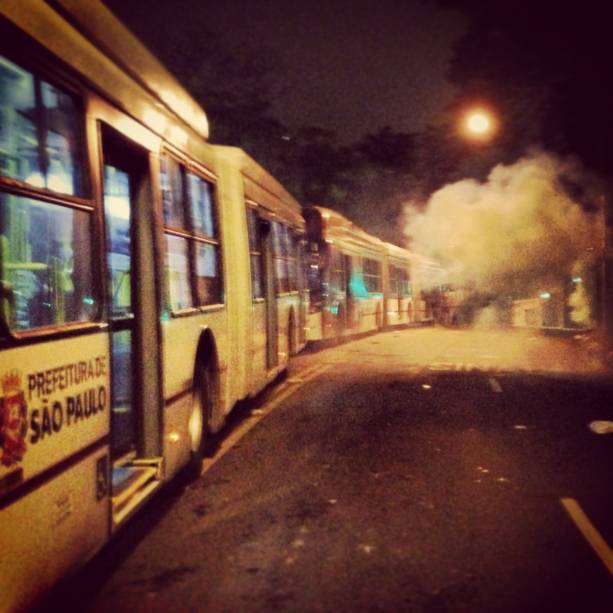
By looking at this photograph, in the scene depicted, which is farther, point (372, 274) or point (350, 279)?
point (372, 274)

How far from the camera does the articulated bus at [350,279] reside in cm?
2406

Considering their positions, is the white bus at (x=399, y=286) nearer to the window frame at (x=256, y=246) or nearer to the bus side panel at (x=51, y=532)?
the window frame at (x=256, y=246)

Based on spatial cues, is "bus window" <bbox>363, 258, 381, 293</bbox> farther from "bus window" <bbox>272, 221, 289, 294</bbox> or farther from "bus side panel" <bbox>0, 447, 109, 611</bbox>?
"bus side panel" <bbox>0, 447, 109, 611</bbox>

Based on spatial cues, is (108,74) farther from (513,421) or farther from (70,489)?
(513,421)

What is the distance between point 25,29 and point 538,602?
411cm

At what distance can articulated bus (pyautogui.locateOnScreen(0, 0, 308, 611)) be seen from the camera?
4227mm

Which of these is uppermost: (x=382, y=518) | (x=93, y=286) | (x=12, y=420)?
(x=93, y=286)

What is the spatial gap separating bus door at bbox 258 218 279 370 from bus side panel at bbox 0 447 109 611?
811cm

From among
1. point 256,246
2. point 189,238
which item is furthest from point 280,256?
point 189,238

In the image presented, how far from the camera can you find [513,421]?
1201cm

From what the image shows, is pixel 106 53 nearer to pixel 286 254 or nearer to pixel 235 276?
pixel 235 276

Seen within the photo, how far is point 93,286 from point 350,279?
75.7 ft

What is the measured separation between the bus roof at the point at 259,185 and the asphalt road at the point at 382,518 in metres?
2.96

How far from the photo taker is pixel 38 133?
184 inches
